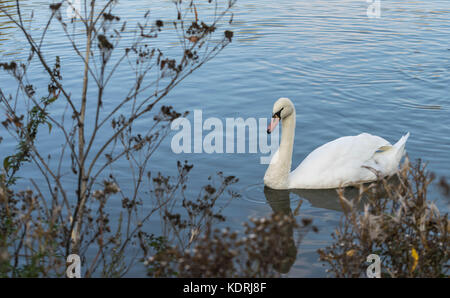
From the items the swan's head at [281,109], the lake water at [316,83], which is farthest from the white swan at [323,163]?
the lake water at [316,83]

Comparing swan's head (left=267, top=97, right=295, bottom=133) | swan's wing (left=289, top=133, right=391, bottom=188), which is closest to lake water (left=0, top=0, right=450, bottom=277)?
swan's wing (left=289, top=133, right=391, bottom=188)

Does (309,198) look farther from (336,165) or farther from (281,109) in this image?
(281,109)

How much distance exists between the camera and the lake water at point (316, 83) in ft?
23.7

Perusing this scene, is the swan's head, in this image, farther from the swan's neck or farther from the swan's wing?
the swan's wing

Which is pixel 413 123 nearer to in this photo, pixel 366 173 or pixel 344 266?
pixel 366 173

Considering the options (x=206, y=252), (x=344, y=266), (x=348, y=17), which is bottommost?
(x=348, y=17)

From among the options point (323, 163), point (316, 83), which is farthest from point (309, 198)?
point (316, 83)

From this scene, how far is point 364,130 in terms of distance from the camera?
29.4ft

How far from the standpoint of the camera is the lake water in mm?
7230

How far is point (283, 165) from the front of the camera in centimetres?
694

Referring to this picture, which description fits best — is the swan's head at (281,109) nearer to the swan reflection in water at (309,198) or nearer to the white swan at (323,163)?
the white swan at (323,163)

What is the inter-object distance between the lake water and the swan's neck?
7.8 inches

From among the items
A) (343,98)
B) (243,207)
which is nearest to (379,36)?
Result: (343,98)
